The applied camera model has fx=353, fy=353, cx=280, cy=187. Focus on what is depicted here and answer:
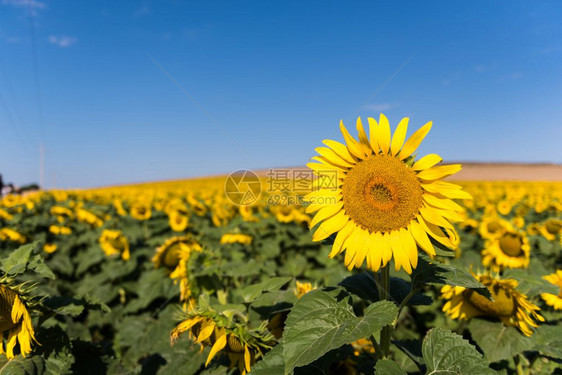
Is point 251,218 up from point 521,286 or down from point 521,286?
down

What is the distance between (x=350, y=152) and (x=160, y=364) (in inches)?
83.0

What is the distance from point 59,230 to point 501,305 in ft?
29.1

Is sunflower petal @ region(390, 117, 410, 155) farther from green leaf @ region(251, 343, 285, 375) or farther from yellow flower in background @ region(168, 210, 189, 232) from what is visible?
yellow flower in background @ region(168, 210, 189, 232)

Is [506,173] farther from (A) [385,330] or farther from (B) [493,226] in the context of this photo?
(A) [385,330]

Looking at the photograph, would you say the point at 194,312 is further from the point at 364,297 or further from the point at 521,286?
the point at 521,286

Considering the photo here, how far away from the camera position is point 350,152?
1.60 m

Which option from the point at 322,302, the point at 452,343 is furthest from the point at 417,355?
the point at 322,302

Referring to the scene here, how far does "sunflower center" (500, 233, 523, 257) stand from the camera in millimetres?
4328

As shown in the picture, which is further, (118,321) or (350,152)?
(118,321)

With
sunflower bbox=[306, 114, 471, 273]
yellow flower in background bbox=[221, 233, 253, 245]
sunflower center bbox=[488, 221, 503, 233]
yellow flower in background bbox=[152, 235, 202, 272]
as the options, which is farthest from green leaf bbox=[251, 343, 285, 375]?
sunflower center bbox=[488, 221, 503, 233]

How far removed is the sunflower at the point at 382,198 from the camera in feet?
4.91

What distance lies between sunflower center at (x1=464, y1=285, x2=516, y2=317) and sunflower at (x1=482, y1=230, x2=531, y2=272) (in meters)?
2.71

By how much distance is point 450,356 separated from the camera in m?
1.41

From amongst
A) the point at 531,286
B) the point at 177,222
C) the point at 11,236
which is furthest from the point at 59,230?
the point at 531,286
